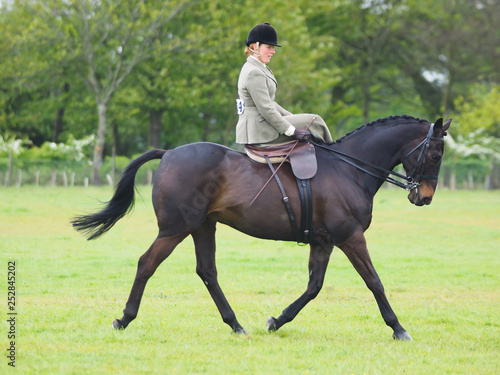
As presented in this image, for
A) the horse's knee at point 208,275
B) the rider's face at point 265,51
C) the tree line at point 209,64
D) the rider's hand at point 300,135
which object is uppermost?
the tree line at point 209,64

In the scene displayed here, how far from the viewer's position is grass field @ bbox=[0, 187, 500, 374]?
658 centimetres

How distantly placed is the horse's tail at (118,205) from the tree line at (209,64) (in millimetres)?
30115

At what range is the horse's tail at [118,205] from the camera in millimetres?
8172

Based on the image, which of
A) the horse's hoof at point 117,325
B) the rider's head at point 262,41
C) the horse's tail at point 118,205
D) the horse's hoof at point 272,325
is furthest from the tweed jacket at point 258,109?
the horse's hoof at point 117,325

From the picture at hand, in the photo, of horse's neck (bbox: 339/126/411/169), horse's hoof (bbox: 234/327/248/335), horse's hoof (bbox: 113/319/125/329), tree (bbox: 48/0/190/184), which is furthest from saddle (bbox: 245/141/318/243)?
tree (bbox: 48/0/190/184)

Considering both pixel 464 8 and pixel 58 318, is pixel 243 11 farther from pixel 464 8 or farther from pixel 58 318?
pixel 58 318

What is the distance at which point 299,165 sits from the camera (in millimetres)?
7871

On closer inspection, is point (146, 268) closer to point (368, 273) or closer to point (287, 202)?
point (287, 202)

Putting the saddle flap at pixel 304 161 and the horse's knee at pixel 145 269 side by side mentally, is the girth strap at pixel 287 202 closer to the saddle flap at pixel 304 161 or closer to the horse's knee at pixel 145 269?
the saddle flap at pixel 304 161

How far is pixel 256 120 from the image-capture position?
319 inches

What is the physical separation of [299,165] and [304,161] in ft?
0.27

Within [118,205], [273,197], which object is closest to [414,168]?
[273,197]

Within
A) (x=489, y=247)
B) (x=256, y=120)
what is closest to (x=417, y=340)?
(x=256, y=120)

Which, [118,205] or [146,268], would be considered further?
[118,205]
